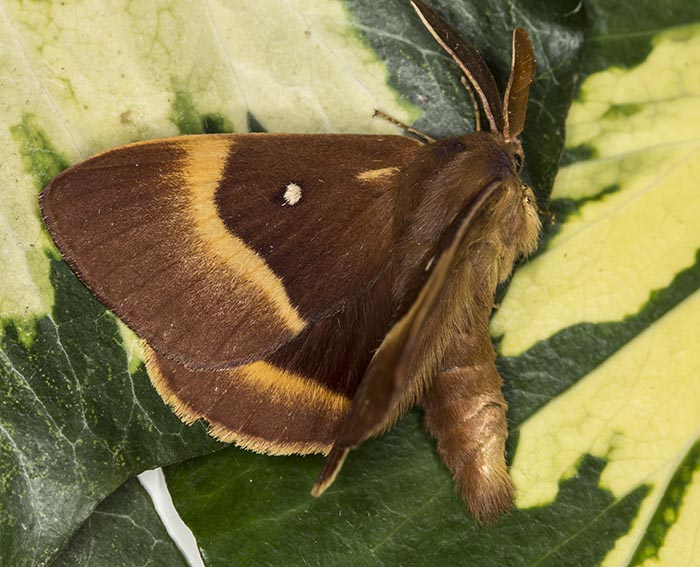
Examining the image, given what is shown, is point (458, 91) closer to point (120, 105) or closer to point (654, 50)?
point (654, 50)

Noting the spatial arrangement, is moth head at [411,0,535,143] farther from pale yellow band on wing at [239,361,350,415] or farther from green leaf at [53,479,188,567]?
green leaf at [53,479,188,567]

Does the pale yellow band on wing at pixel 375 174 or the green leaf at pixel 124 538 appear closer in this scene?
the pale yellow band on wing at pixel 375 174

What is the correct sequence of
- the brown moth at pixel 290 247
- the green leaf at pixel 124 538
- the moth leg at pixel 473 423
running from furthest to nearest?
1. the green leaf at pixel 124 538
2. the moth leg at pixel 473 423
3. the brown moth at pixel 290 247

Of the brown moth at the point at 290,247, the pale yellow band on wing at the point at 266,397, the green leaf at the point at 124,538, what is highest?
the brown moth at the point at 290,247

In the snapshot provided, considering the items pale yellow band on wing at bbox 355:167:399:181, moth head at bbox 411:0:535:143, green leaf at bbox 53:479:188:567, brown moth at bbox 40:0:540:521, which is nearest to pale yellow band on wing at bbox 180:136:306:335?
brown moth at bbox 40:0:540:521

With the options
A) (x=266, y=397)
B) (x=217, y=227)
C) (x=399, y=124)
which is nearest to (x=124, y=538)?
(x=266, y=397)

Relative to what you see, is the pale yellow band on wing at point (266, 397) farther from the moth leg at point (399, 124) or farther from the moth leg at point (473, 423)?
the moth leg at point (399, 124)

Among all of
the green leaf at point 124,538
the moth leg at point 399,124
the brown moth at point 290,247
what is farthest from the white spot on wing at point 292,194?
the green leaf at point 124,538
